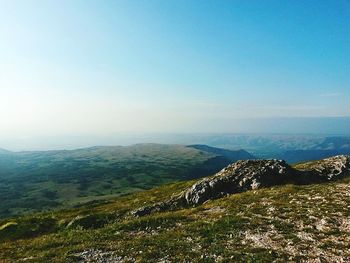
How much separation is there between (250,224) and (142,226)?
10.3 metres

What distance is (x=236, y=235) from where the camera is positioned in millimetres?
27469

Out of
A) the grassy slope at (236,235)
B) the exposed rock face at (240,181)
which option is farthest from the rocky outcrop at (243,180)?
the grassy slope at (236,235)

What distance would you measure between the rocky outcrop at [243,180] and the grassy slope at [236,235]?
7.10 m

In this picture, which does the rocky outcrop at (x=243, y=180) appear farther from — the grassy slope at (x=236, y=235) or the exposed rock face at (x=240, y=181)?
the grassy slope at (x=236, y=235)

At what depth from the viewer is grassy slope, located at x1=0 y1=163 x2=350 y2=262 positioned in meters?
23.2

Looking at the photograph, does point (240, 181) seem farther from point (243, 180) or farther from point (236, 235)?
point (236, 235)

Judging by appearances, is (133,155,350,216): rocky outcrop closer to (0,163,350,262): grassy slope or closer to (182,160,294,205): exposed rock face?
(182,160,294,205): exposed rock face

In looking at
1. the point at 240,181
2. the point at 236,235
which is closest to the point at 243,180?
the point at 240,181

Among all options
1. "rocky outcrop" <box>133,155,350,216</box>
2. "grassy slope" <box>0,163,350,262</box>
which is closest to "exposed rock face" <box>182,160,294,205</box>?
"rocky outcrop" <box>133,155,350,216</box>

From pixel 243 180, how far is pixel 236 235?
23734 mm

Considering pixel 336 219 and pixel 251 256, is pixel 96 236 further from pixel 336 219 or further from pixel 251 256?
pixel 336 219

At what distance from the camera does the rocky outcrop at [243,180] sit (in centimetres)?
4866

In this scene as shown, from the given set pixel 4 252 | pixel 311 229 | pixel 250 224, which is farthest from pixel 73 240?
pixel 311 229

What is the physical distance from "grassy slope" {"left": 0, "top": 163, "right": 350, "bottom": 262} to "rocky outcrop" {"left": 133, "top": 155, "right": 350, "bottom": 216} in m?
7.10
